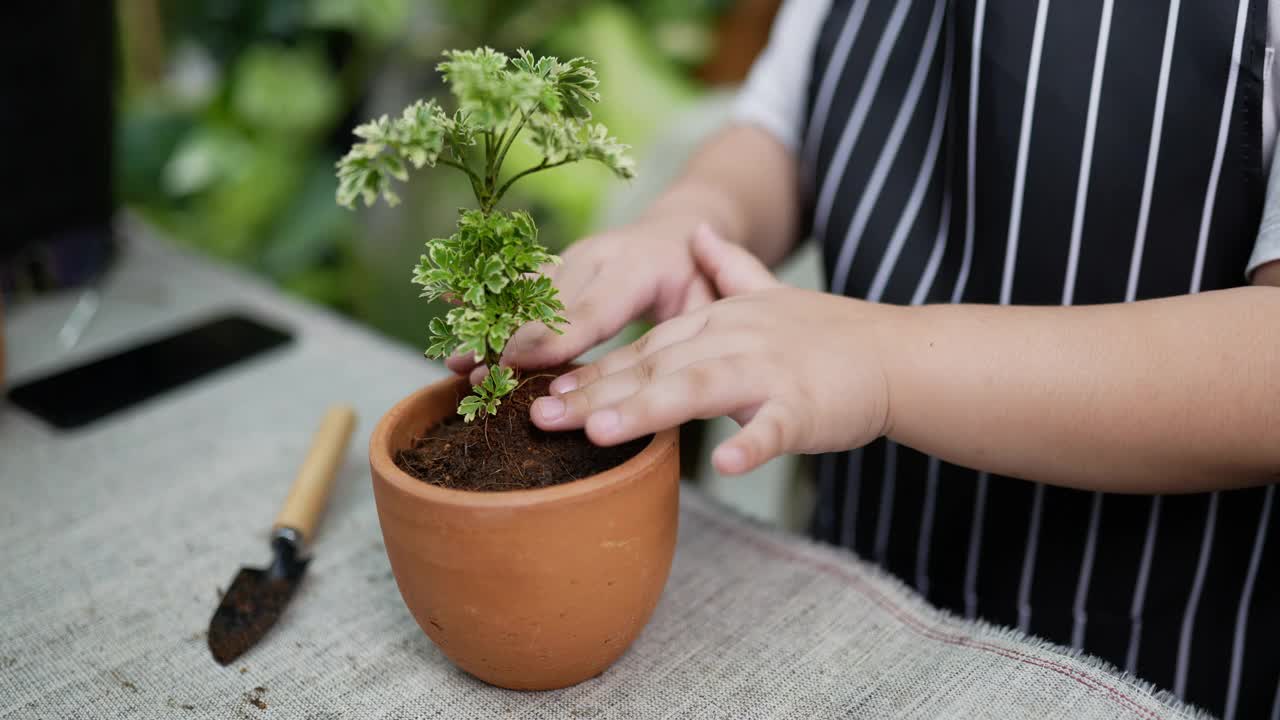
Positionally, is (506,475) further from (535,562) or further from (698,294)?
(698,294)

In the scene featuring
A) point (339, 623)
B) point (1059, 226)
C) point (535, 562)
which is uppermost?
point (1059, 226)

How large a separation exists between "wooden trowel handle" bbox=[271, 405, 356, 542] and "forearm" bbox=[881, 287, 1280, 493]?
1.66 feet

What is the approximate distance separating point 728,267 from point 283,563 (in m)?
0.46

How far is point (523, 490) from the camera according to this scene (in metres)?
0.58

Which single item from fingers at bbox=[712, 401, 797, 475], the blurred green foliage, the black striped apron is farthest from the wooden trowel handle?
the blurred green foliage

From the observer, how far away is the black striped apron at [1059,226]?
0.79m

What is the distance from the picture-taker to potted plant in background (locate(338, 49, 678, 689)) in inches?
22.6

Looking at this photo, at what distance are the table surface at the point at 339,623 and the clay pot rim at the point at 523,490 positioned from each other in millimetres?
169

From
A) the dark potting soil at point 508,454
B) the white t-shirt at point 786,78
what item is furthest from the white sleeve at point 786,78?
the dark potting soil at point 508,454

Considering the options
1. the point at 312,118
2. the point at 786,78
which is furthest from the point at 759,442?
the point at 312,118

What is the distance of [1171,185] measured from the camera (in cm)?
81

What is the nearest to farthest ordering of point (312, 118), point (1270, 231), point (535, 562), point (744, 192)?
point (535, 562), point (1270, 231), point (744, 192), point (312, 118)

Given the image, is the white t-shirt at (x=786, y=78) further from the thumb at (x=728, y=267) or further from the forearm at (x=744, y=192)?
the thumb at (x=728, y=267)

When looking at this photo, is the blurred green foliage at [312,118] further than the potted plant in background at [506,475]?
Yes
